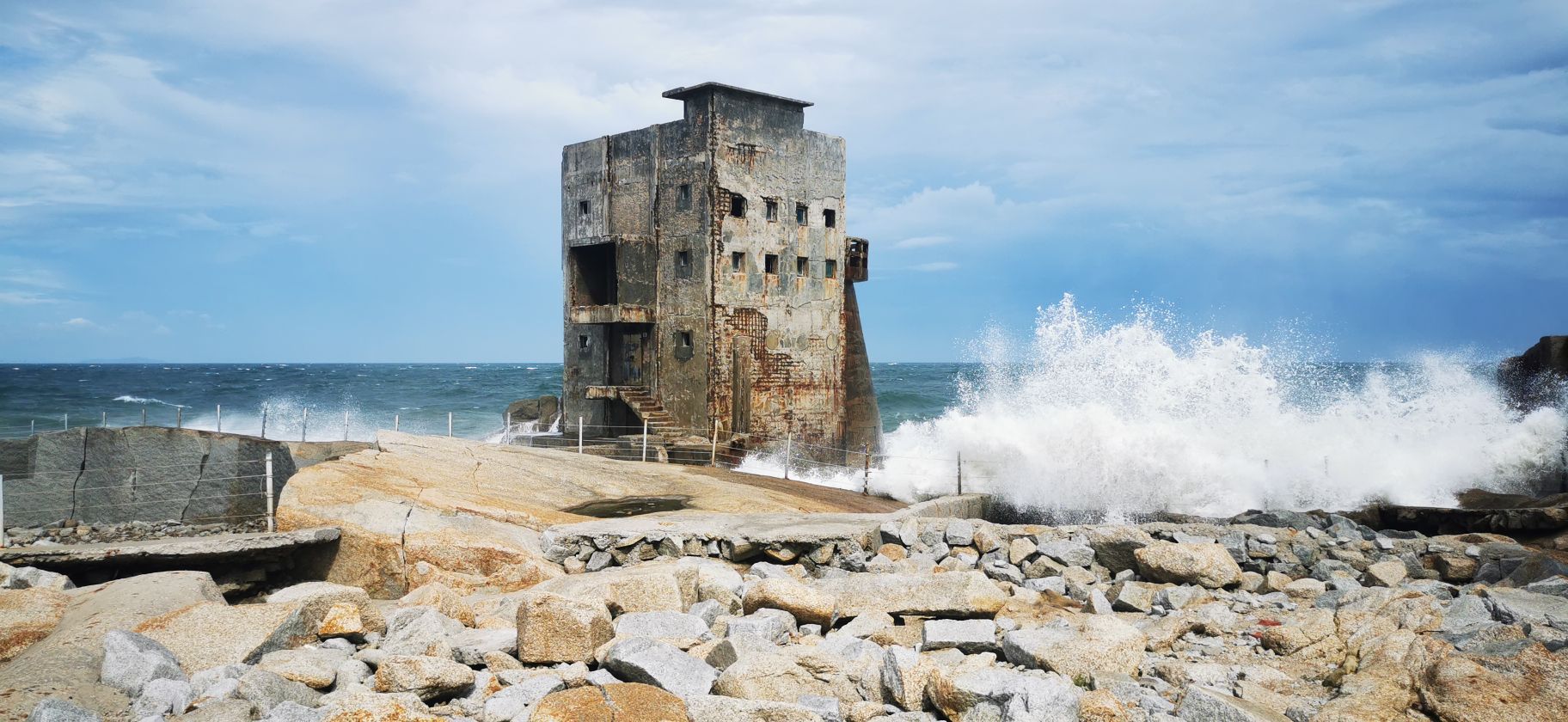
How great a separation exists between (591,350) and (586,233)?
2.55 metres

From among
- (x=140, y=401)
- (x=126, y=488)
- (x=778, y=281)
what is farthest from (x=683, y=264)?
(x=140, y=401)

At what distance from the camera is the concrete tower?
68.1ft

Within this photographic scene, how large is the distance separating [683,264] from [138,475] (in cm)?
1001

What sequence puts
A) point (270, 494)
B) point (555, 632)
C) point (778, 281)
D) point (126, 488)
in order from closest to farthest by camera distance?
1. point (555, 632)
2. point (270, 494)
3. point (126, 488)
4. point (778, 281)

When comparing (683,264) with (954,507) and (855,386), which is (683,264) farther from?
(954,507)

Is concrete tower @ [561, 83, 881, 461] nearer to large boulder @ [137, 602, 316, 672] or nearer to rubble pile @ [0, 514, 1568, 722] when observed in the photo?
rubble pile @ [0, 514, 1568, 722]

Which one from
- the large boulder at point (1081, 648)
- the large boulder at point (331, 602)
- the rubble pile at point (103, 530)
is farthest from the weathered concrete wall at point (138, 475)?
the large boulder at point (1081, 648)

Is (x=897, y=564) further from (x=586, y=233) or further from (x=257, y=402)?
(x=257, y=402)

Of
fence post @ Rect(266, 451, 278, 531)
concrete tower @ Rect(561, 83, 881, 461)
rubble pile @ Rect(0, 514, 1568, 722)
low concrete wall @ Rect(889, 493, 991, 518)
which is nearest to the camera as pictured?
rubble pile @ Rect(0, 514, 1568, 722)

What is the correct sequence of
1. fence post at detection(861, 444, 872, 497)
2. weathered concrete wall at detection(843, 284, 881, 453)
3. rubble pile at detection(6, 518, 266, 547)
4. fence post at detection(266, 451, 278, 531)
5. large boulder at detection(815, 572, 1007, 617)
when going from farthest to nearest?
1. weathered concrete wall at detection(843, 284, 881, 453)
2. fence post at detection(861, 444, 872, 497)
3. rubble pile at detection(6, 518, 266, 547)
4. fence post at detection(266, 451, 278, 531)
5. large boulder at detection(815, 572, 1007, 617)

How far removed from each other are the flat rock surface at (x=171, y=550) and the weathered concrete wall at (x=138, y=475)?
603cm

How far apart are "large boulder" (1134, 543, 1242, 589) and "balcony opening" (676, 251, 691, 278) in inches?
516

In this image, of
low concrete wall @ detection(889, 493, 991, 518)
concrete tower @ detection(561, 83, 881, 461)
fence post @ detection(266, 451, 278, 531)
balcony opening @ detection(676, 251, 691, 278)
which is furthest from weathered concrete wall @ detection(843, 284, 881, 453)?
fence post @ detection(266, 451, 278, 531)

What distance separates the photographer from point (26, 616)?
21.0ft
